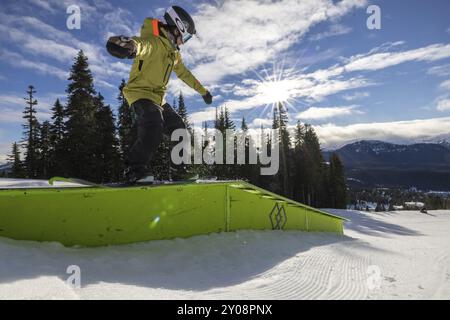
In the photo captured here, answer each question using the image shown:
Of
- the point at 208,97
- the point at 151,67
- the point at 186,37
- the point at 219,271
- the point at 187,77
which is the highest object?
the point at 186,37

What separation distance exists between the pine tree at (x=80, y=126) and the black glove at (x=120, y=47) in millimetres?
26337

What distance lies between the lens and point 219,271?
3795 millimetres

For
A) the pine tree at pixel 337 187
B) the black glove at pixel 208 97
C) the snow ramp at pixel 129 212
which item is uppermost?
the black glove at pixel 208 97

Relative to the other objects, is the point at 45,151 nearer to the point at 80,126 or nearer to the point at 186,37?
the point at 80,126

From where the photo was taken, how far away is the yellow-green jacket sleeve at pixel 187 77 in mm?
5412

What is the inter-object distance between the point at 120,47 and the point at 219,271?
106 inches

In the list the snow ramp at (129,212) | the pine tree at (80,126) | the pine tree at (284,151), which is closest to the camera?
the snow ramp at (129,212)

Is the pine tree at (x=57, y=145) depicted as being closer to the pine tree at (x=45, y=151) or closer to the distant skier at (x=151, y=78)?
the pine tree at (x=45, y=151)

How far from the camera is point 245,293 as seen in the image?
297cm

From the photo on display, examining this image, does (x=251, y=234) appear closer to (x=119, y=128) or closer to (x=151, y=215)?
(x=151, y=215)

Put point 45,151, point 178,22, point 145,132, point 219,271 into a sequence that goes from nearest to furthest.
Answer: point 219,271, point 145,132, point 178,22, point 45,151

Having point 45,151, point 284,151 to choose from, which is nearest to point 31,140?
point 45,151

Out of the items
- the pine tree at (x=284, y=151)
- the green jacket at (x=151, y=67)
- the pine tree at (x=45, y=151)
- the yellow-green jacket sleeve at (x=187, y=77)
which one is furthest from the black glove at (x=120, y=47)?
the pine tree at (x=284, y=151)
